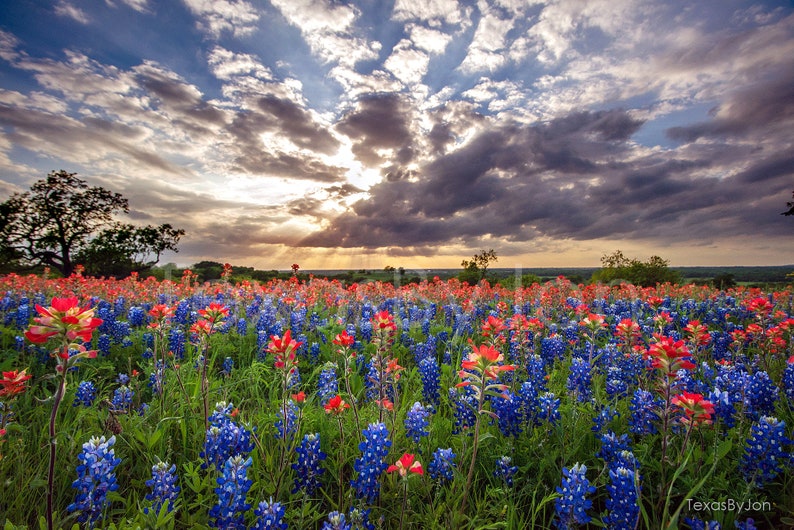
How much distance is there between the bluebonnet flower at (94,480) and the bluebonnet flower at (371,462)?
1393 mm

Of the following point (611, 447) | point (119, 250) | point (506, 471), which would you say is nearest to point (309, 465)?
point (506, 471)

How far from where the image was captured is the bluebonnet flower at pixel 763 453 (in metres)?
2.66

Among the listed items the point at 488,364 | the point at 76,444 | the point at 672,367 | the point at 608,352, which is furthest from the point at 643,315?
the point at 76,444

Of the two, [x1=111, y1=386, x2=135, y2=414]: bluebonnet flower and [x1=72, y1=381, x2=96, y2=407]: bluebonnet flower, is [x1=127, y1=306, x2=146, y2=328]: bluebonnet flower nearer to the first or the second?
[x1=72, y1=381, x2=96, y2=407]: bluebonnet flower

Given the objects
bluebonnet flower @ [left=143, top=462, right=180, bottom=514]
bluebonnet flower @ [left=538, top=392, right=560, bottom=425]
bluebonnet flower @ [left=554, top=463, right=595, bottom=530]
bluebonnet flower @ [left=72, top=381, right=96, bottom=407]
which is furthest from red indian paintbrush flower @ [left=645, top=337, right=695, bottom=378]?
bluebonnet flower @ [left=72, top=381, right=96, bottom=407]

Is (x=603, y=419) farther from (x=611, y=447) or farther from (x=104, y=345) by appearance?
(x=104, y=345)

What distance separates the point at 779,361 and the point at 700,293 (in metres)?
6.86

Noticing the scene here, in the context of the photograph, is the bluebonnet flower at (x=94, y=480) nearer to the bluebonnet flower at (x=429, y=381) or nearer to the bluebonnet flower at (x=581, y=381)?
the bluebonnet flower at (x=429, y=381)

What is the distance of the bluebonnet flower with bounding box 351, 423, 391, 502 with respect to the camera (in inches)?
94.0

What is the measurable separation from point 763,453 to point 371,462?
2720 millimetres

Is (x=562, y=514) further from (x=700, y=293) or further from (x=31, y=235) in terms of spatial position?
(x=31, y=235)

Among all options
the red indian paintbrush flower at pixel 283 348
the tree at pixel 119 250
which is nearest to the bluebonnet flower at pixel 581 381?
the red indian paintbrush flower at pixel 283 348

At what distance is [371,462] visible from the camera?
7.92 feet

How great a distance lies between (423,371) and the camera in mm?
4105
